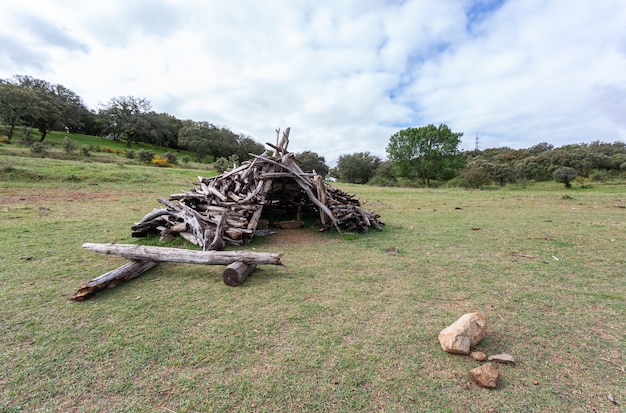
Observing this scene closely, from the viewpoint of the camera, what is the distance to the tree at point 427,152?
110ft

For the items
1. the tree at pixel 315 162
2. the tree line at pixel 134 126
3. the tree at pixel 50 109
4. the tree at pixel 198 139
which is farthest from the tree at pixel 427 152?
the tree at pixel 50 109

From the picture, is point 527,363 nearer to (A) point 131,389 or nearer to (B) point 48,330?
(A) point 131,389

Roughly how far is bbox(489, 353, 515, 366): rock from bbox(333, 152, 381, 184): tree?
4650cm

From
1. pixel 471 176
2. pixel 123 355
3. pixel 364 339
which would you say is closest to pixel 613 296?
pixel 364 339

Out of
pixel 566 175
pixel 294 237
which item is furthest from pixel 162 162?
pixel 566 175

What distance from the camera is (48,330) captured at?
2.93 m

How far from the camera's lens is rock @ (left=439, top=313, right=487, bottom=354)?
8.54 feet

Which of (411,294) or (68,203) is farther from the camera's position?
(68,203)

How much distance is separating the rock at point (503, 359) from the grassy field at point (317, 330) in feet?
0.24

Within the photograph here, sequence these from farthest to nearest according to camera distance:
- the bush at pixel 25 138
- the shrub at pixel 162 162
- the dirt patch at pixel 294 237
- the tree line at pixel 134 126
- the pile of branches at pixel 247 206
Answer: the tree line at pixel 134 126, the shrub at pixel 162 162, the bush at pixel 25 138, the dirt patch at pixel 294 237, the pile of branches at pixel 247 206

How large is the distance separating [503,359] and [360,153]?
52.0m

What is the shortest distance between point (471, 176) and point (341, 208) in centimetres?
2604

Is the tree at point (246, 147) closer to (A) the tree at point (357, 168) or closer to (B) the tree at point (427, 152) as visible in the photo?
(A) the tree at point (357, 168)

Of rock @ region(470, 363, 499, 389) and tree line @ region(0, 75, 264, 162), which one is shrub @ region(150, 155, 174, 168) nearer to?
tree line @ region(0, 75, 264, 162)
